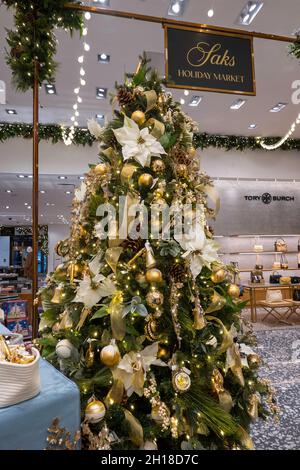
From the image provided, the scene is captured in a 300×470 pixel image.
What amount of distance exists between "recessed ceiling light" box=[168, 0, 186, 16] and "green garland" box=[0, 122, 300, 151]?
367 centimetres

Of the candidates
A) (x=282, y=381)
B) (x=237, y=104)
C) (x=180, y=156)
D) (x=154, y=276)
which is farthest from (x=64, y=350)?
(x=237, y=104)

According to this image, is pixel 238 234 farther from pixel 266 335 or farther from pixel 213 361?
pixel 213 361

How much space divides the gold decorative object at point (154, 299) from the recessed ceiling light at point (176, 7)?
3768mm

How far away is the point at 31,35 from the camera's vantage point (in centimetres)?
203

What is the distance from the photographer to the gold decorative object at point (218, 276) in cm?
153

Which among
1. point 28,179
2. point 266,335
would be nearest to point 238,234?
point 266,335

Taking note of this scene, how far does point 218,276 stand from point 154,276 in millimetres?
348

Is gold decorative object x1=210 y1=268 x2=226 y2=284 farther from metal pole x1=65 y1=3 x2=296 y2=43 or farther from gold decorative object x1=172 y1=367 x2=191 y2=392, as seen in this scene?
metal pole x1=65 y1=3 x2=296 y2=43

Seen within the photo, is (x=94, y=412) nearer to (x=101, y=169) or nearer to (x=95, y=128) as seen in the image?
(x=101, y=169)

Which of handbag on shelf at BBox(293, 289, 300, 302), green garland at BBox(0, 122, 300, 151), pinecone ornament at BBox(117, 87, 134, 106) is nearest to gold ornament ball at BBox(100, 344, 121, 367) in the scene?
pinecone ornament at BBox(117, 87, 134, 106)

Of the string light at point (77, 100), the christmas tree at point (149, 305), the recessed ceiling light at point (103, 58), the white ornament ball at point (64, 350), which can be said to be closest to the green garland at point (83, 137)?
the string light at point (77, 100)

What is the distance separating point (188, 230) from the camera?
58.1 inches

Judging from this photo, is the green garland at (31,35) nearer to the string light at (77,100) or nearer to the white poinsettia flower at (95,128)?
the white poinsettia flower at (95,128)

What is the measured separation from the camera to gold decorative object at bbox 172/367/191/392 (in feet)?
4.22
